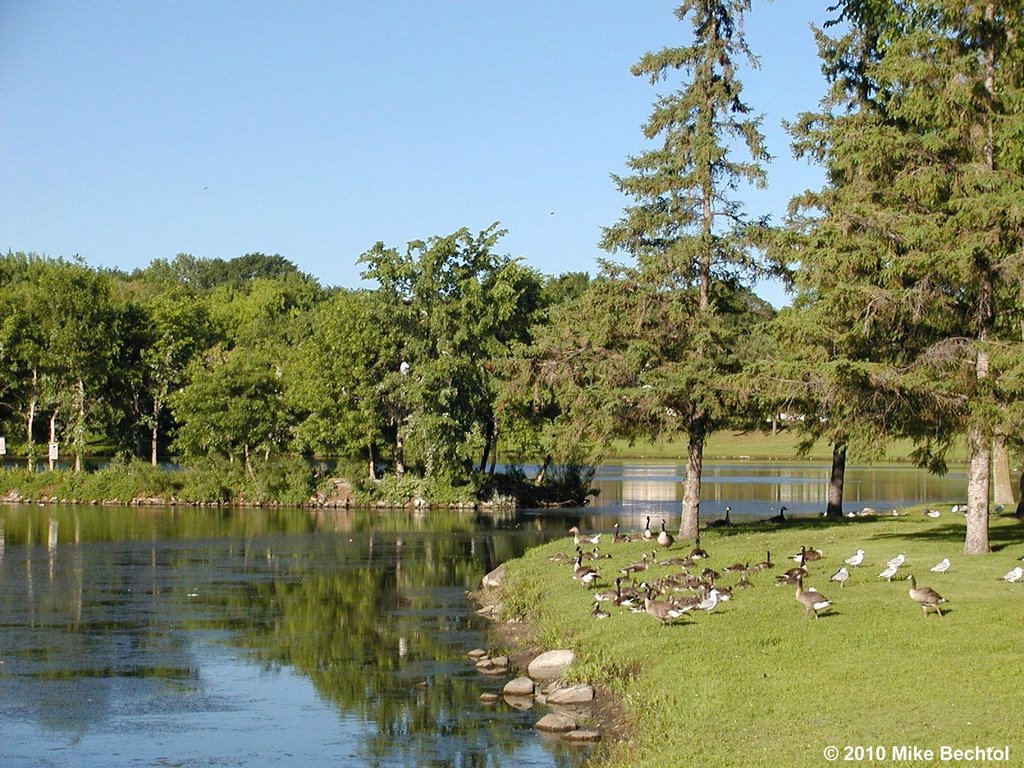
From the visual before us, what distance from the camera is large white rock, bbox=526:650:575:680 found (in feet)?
74.3

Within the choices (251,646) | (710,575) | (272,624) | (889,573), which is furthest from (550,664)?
(272,624)

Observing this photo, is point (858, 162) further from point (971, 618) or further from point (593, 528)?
point (593, 528)

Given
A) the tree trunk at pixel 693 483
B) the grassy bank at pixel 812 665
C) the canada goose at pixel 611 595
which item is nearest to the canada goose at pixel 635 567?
the grassy bank at pixel 812 665

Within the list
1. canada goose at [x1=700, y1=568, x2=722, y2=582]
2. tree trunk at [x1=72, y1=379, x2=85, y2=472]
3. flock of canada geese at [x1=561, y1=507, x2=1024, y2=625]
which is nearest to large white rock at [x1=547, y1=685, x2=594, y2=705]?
flock of canada geese at [x1=561, y1=507, x2=1024, y2=625]

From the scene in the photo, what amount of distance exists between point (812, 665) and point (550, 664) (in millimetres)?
5651

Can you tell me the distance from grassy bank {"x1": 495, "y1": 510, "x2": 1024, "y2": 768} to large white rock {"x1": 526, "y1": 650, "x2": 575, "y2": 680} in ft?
1.11

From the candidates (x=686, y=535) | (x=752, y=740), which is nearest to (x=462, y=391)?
(x=686, y=535)

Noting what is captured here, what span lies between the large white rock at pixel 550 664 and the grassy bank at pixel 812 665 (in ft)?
1.11

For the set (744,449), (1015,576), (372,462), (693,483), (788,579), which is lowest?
(788,579)

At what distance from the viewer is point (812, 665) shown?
61.9 ft

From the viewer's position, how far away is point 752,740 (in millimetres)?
15570

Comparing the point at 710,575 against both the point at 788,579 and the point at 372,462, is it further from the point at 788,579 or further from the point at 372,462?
the point at 372,462

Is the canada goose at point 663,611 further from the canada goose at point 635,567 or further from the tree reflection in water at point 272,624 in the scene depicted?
the canada goose at point 635,567

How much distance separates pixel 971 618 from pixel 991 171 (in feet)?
39.9
